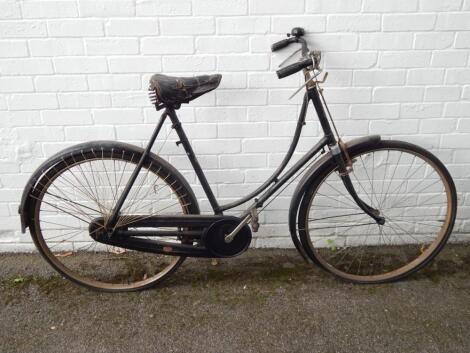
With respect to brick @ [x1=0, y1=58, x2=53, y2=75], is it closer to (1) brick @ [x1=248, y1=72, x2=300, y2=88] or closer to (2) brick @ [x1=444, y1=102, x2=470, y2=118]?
(1) brick @ [x1=248, y1=72, x2=300, y2=88]

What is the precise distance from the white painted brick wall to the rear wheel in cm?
22

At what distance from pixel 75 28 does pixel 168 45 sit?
0.55 m

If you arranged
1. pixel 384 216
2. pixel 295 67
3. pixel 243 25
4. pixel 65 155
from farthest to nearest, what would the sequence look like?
pixel 384 216
pixel 243 25
pixel 65 155
pixel 295 67

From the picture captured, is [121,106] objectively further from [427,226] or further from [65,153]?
[427,226]

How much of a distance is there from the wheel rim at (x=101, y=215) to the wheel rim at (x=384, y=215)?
1.07m

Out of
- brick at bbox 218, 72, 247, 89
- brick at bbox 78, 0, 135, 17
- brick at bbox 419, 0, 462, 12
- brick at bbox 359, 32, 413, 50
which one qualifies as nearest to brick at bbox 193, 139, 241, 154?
brick at bbox 218, 72, 247, 89

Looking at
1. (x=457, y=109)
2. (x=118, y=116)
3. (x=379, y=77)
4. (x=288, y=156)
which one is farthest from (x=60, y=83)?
(x=457, y=109)

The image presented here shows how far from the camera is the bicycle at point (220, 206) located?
246 cm

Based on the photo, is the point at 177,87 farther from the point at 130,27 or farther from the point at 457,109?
the point at 457,109

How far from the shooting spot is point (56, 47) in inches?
101

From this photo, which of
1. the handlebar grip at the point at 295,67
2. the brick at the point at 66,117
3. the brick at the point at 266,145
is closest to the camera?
the handlebar grip at the point at 295,67

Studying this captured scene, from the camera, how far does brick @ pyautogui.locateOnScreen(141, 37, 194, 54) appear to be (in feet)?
8.38

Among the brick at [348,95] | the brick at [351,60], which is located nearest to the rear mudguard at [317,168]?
the brick at [348,95]

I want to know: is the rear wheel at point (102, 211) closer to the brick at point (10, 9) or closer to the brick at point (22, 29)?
the brick at point (22, 29)
